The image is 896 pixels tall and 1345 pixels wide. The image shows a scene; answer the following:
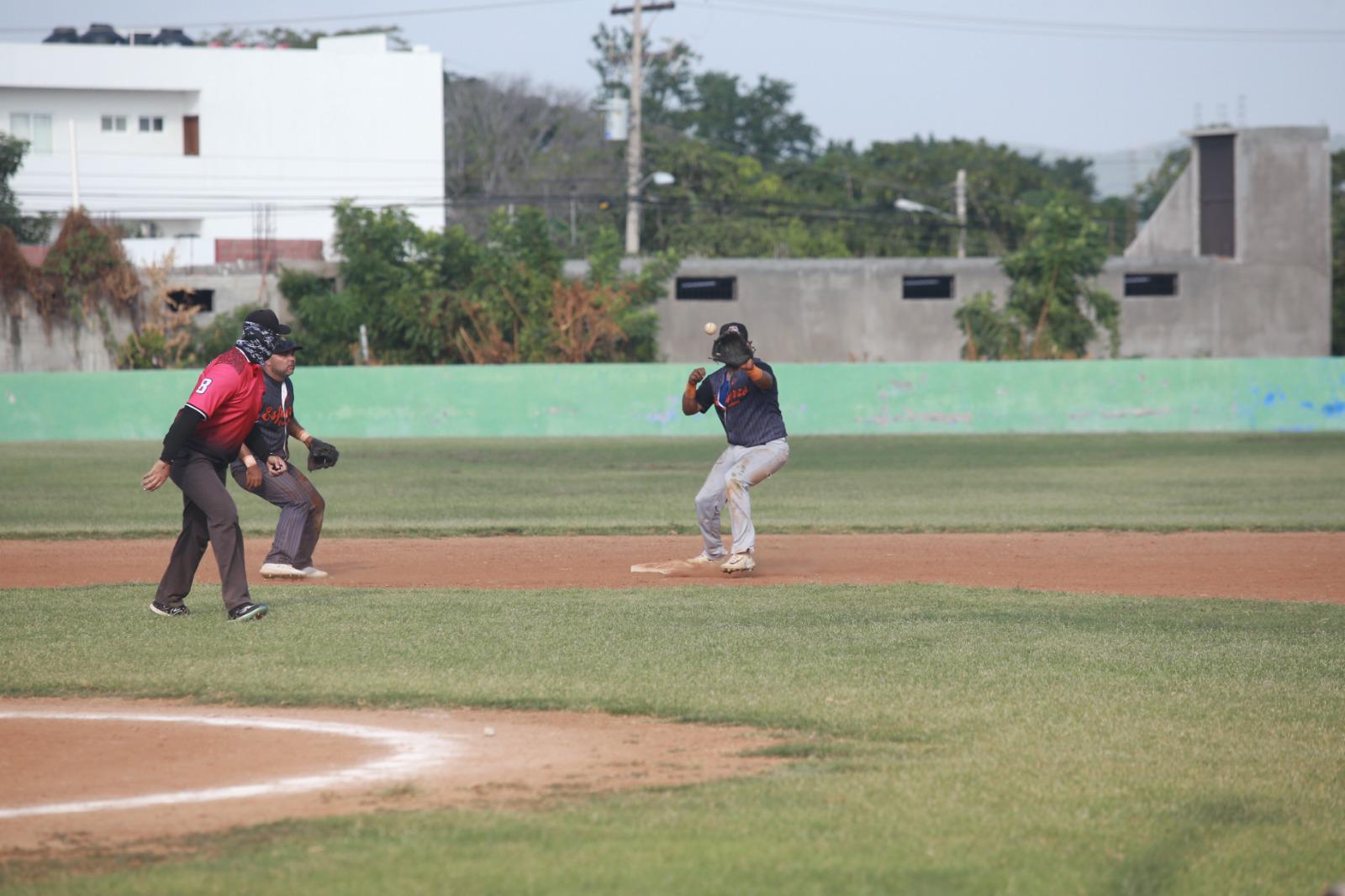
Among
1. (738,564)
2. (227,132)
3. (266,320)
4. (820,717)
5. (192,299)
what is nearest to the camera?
(820,717)

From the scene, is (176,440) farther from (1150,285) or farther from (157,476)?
(1150,285)

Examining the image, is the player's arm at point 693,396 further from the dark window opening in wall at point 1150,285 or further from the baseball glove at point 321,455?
the dark window opening in wall at point 1150,285

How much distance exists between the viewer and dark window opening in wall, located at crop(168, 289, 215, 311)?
41.8 meters

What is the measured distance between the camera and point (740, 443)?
40.3ft

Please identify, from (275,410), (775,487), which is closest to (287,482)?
(275,410)

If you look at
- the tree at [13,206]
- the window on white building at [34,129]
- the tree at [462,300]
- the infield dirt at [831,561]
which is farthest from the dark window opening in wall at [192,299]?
the infield dirt at [831,561]

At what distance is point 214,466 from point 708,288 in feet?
130

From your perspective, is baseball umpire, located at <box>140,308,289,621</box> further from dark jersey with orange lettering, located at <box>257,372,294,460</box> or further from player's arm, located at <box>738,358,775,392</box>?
player's arm, located at <box>738,358,775,392</box>

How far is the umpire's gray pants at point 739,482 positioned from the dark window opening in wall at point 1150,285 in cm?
4186

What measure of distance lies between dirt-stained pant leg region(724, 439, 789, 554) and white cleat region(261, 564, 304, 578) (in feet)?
11.5

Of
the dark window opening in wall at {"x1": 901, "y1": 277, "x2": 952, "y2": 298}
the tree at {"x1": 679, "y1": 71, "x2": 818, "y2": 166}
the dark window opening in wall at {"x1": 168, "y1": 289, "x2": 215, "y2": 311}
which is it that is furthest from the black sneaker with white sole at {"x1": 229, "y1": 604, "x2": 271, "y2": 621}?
the tree at {"x1": 679, "y1": 71, "x2": 818, "y2": 166}

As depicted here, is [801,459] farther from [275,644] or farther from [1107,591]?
[275,644]

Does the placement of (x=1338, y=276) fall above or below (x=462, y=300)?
above

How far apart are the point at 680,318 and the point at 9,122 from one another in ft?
101
